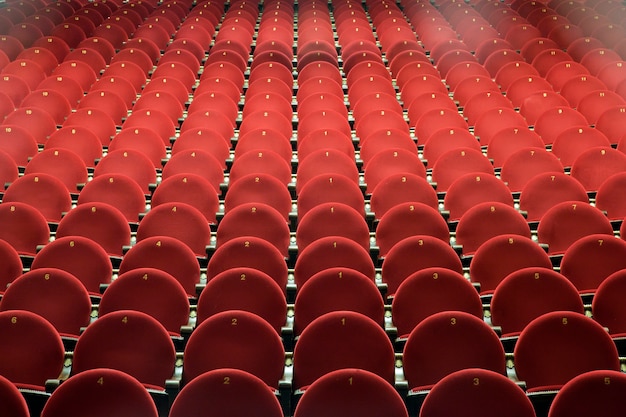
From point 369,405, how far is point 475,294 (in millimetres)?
635

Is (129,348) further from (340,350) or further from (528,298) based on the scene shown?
(528,298)

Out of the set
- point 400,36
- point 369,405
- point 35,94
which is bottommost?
point 369,405

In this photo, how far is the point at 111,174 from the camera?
9.92ft

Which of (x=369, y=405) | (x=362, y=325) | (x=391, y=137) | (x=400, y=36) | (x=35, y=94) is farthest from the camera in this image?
(x=400, y=36)

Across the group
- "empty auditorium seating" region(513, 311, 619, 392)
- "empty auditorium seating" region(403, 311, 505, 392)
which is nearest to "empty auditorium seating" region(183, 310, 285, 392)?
"empty auditorium seating" region(403, 311, 505, 392)

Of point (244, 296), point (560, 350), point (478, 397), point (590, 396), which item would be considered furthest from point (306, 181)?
point (590, 396)

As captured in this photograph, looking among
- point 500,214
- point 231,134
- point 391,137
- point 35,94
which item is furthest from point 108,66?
point 500,214

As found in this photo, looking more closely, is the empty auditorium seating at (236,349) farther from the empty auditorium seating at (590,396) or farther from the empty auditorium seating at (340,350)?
the empty auditorium seating at (590,396)

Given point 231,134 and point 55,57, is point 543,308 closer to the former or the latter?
point 231,134

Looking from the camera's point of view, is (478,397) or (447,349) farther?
(447,349)

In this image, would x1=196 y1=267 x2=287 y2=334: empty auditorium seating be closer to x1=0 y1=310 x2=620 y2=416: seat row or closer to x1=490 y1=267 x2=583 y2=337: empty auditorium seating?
x1=0 y1=310 x2=620 y2=416: seat row

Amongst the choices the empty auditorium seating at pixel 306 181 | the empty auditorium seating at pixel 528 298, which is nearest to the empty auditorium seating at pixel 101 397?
the empty auditorium seating at pixel 306 181

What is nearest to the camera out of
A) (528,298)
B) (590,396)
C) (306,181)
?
(590,396)

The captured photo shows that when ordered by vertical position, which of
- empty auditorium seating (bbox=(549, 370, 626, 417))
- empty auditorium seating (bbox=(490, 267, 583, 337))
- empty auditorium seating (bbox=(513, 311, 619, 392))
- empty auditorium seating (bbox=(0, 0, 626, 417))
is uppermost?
empty auditorium seating (bbox=(0, 0, 626, 417))
